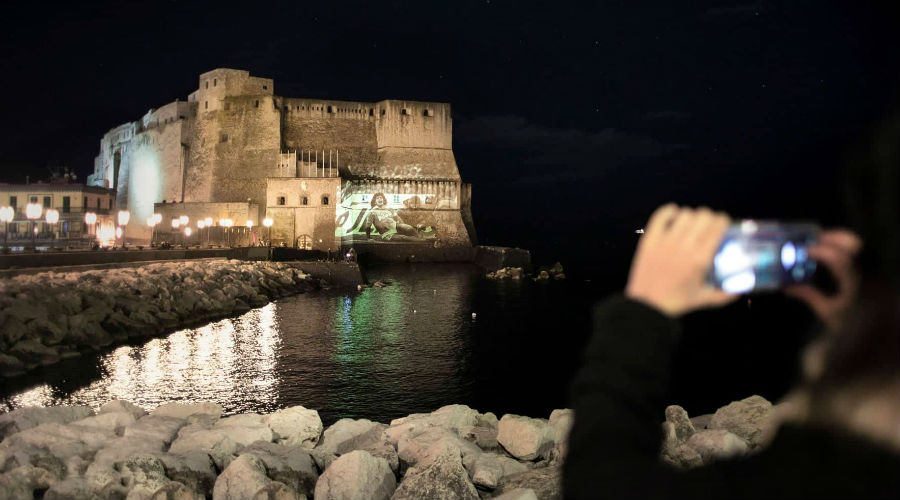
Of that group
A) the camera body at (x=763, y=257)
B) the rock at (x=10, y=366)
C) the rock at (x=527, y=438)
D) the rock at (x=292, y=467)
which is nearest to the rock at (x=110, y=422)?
the rock at (x=292, y=467)

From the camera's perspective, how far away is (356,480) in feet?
14.6

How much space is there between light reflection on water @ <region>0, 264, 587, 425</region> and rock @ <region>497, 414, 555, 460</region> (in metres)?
3.81

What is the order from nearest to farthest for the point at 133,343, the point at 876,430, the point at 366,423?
the point at 876,430
the point at 366,423
the point at 133,343

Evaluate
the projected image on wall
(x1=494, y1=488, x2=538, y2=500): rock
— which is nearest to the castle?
the projected image on wall

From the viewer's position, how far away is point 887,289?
89cm

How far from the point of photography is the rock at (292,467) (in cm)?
474

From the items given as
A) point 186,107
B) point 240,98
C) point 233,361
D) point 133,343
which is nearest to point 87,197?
point 186,107

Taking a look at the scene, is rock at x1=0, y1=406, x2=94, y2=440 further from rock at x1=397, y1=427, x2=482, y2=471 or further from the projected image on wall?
the projected image on wall

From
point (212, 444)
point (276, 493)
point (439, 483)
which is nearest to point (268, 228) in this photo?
point (212, 444)

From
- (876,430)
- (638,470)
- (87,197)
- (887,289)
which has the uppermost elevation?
(87,197)

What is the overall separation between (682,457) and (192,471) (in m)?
4.03

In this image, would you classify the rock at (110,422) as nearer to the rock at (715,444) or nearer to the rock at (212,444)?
the rock at (212,444)

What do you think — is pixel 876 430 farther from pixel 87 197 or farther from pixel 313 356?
pixel 87 197

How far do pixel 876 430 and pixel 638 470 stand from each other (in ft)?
1.11
